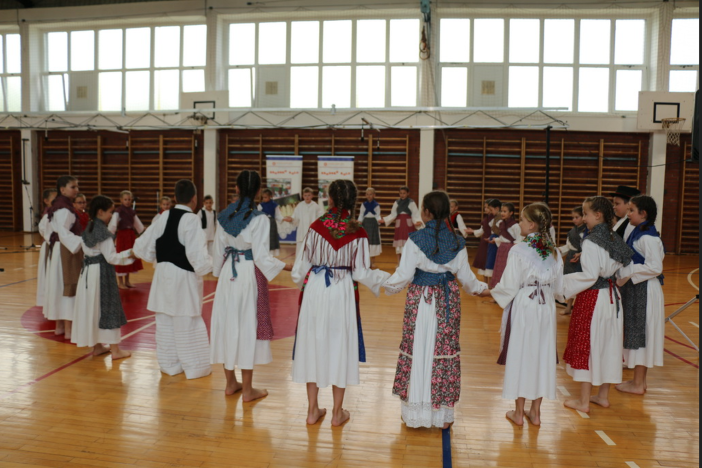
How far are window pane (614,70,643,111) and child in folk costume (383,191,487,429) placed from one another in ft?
42.0

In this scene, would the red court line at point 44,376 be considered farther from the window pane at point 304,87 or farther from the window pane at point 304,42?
the window pane at point 304,42

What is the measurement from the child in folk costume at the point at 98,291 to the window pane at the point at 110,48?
12647mm

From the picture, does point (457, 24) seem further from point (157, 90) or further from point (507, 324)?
point (507, 324)

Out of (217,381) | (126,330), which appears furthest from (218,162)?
(217,381)

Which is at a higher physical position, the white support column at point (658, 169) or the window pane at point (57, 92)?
the window pane at point (57, 92)

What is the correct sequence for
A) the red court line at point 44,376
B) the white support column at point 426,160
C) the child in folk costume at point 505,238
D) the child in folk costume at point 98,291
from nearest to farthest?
the red court line at point 44,376 < the child in folk costume at point 98,291 < the child in folk costume at point 505,238 < the white support column at point 426,160

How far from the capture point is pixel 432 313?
12.0ft

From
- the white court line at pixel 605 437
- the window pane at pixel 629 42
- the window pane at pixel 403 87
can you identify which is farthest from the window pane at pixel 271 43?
the white court line at pixel 605 437

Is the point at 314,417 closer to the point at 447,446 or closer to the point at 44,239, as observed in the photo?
the point at 447,446

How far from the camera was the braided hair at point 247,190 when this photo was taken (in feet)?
13.6

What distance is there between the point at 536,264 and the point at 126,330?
472 cm

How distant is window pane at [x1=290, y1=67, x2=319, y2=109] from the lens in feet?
49.8

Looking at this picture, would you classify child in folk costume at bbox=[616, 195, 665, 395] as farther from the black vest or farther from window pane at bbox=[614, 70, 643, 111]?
window pane at bbox=[614, 70, 643, 111]

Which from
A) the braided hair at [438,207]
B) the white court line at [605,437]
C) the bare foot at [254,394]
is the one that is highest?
the braided hair at [438,207]
